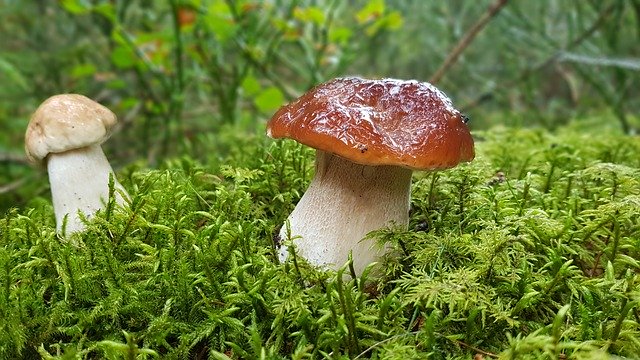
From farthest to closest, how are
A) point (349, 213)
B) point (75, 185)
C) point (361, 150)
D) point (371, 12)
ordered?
point (371, 12) → point (75, 185) → point (349, 213) → point (361, 150)

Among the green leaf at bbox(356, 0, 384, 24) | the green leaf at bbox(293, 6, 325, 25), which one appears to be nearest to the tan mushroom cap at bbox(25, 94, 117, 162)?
the green leaf at bbox(293, 6, 325, 25)

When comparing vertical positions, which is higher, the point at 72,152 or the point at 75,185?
the point at 72,152

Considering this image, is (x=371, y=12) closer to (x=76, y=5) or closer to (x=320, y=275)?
(x=76, y=5)

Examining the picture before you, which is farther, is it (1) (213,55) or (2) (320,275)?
(1) (213,55)

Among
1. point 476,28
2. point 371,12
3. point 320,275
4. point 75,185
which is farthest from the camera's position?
point 371,12

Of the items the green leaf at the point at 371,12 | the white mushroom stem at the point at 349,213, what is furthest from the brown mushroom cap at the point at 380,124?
the green leaf at the point at 371,12

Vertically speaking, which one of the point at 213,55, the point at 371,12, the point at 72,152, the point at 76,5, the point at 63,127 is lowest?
the point at 72,152

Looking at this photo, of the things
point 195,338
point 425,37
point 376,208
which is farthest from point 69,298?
point 425,37

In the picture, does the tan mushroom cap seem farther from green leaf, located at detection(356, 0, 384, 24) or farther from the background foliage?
green leaf, located at detection(356, 0, 384, 24)

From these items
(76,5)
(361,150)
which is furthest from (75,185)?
(76,5)
